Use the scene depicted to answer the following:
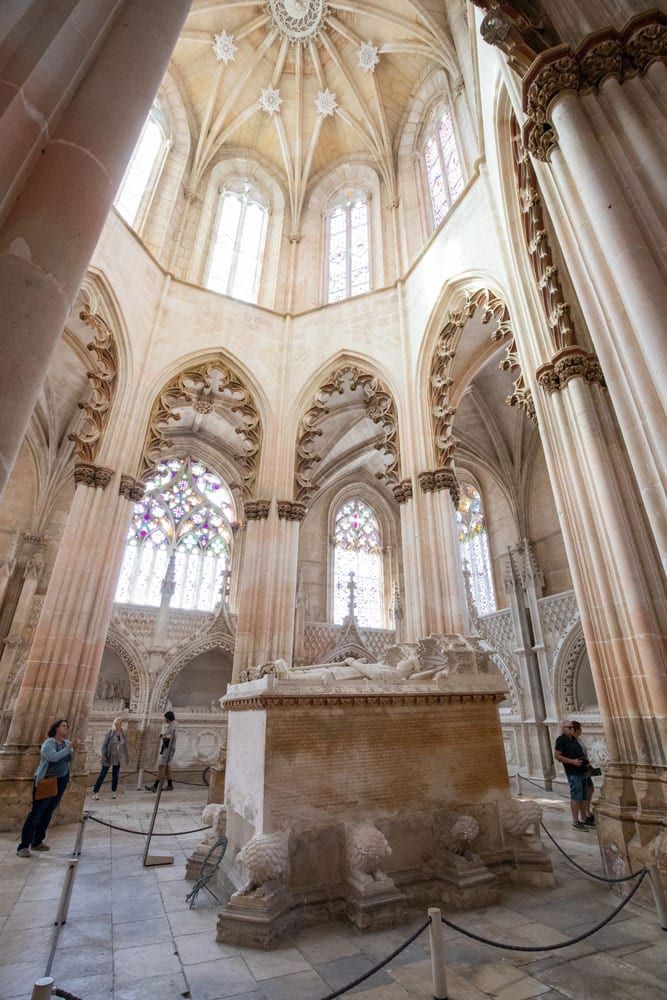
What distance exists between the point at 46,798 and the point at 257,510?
18.0 feet

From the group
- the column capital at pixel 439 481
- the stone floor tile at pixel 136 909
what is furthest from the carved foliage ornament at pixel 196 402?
the stone floor tile at pixel 136 909

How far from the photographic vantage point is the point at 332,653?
14555 millimetres

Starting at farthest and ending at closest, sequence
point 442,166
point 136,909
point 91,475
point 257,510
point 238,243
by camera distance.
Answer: point 238,243 < point 442,166 < point 257,510 < point 91,475 < point 136,909

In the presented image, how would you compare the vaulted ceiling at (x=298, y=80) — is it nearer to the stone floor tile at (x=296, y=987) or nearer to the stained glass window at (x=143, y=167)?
the stained glass window at (x=143, y=167)

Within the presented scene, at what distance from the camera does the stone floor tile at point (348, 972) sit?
2.36 meters

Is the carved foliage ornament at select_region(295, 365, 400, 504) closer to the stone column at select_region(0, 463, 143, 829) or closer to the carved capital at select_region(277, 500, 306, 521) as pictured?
the carved capital at select_region(277, 500, 306, 521)

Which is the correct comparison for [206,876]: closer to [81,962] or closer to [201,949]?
[201,949]

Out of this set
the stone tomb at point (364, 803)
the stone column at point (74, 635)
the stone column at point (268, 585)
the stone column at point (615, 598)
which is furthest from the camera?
the stone column at point (268, 585)

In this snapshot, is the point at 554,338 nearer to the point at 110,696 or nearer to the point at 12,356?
the point at 12,356

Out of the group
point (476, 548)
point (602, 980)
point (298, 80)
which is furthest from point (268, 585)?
point (298, 80)

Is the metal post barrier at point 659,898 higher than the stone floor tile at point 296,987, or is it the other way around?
the metal post barrier at point 659,898

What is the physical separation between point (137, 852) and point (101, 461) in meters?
5.86

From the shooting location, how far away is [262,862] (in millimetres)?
2916

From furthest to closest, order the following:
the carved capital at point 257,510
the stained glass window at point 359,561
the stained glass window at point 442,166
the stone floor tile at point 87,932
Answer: the stained glass window at point 359,561 → the stained glass window at point 442,166 → the carved capital at point 257,510 → the stone floor tile at point 87,932
